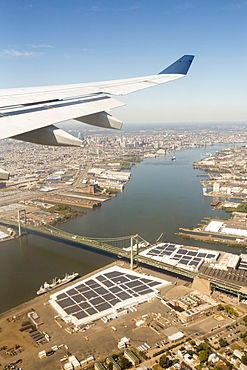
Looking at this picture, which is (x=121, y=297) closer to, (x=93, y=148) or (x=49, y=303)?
(x=49, y=303)

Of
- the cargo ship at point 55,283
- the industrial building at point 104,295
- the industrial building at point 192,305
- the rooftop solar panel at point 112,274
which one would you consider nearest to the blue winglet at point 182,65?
the industrial building at point 192,305

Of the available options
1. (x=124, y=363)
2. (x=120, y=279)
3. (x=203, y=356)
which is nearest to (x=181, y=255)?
(x=120, y=279)

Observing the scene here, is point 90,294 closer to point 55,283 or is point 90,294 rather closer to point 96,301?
point 96,301

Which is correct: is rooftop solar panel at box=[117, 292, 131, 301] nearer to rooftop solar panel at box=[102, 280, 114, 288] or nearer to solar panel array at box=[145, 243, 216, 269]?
rooftop solar panel at box=[102, 280, 114, 288]

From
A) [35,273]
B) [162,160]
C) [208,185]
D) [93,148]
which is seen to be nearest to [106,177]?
[208,185]

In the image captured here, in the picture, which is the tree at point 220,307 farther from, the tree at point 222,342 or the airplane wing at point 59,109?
the airplane wing at point 59,109
